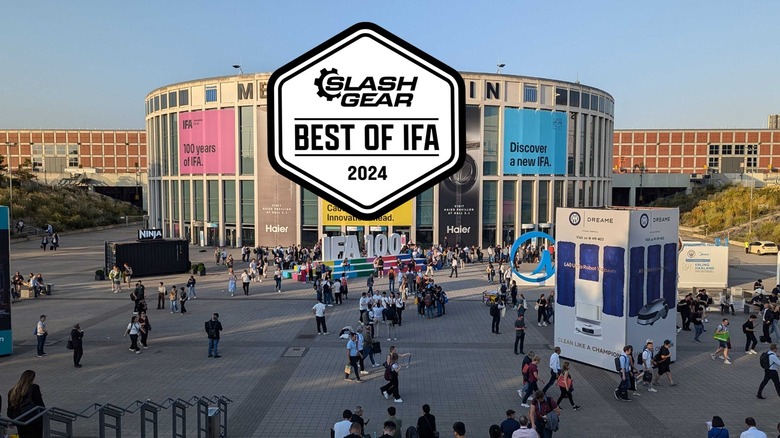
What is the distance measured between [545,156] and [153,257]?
3340 centimetres

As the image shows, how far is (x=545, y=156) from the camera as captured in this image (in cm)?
4916

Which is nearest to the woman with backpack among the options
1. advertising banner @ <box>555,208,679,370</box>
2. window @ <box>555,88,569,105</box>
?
advertising banner @ <box>555,208,679,370</box>

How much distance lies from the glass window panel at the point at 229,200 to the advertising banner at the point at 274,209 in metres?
2.84

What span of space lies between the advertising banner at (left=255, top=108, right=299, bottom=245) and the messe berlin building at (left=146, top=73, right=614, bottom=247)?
88mm

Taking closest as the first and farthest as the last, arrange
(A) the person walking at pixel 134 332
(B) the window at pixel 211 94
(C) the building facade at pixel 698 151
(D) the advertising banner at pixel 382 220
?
(A) the person walking at pixel 134 332 < (D) the advertising banner at pixel 382 220 < (B) the window at pixel 211 94 < (C) the building facade at pixel 698 151

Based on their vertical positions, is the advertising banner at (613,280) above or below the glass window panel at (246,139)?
below

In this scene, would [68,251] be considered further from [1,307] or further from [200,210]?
[1,307]

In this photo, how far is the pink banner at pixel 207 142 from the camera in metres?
49.0

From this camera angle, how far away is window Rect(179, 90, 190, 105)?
5128cm

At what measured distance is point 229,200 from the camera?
49906 millimetres

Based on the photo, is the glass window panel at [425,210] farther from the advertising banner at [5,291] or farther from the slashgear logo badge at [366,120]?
the slashgear logo badge at [366,120]

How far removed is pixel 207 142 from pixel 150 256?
1849cm

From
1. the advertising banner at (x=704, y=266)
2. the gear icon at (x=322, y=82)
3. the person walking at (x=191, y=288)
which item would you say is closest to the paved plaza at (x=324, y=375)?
the person walking at (x=191, y=288)

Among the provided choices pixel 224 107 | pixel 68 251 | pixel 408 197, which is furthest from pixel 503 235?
pixel 408 197
